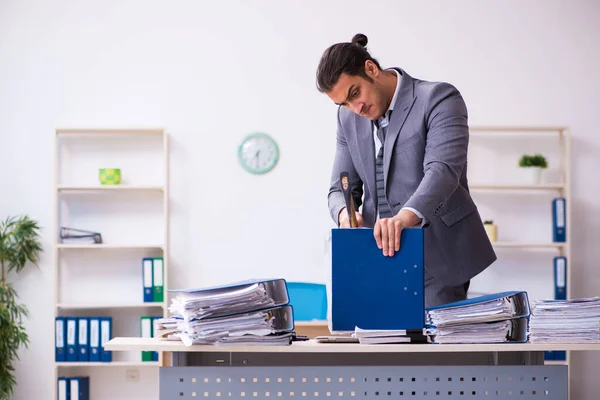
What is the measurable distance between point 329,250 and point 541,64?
3842mm

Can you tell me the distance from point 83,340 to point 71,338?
0.07 m

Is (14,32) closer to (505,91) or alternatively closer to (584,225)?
(505,91)

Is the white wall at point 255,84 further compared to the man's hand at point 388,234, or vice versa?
the white wall at point 255,84

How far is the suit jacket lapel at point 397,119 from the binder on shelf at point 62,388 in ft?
11.1

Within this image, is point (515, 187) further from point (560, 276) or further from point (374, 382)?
point (374, 382)

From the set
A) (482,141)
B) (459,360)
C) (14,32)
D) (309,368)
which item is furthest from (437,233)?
(14,32)

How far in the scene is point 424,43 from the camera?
507 cm

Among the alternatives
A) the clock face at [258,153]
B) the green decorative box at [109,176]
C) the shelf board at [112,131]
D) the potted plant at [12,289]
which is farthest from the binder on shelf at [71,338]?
the clock face at [258,153]

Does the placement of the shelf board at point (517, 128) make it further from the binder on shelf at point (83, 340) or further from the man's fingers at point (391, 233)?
the man's fingers at point (391, 233)

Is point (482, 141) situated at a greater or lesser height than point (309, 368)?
greater

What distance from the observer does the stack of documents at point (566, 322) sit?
172 cm

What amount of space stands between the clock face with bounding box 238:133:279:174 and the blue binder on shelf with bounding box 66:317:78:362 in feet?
4.83

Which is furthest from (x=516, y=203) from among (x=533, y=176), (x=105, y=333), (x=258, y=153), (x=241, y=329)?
(x=241, y=329)

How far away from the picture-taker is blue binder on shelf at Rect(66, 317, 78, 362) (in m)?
4.72
